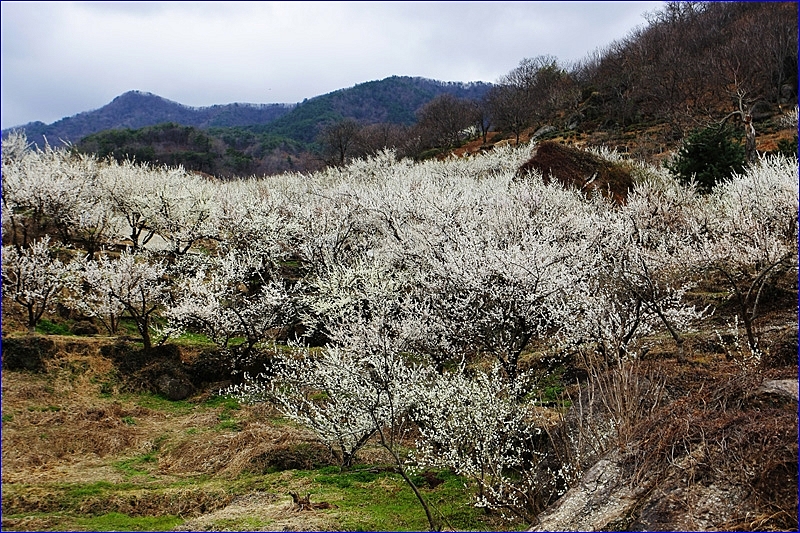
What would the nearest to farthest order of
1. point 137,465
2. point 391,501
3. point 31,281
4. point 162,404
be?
point 391,501 → point 137,465 → point 162,404 → point 31,281

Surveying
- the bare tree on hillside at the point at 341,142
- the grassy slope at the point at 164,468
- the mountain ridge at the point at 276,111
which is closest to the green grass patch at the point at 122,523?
the grassy slope at the point at 164,468

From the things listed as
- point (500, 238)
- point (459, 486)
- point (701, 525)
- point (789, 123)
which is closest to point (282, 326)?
point (500, 238)

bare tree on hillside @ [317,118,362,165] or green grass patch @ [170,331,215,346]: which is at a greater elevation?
bare tree on hillside @ [317,118,362,165]

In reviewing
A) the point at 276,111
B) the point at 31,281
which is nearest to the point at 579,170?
the point at 31,281

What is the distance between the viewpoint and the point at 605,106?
2463 inches

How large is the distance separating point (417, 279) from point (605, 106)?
2218 inches

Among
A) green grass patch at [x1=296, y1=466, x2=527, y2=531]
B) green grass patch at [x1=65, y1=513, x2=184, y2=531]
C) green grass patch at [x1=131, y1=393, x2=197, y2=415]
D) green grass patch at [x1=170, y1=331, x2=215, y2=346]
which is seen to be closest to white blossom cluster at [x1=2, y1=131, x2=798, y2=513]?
green grass patch at [x1=296, y1=466, x2=527, y2=531]

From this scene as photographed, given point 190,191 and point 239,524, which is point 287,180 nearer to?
point 190,191

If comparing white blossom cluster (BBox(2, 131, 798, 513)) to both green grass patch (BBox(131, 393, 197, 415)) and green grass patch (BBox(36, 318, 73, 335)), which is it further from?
green grass patch (BBox(131, 393, 197, 415))

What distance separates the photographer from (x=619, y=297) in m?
13.3

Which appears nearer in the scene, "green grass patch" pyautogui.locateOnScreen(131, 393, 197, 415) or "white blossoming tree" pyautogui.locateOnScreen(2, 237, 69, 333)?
"green grass patch" pyautogui.locateOnScreen(131, 393, 197, 415)

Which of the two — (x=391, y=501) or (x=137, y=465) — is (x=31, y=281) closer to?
(x=137, y=465)

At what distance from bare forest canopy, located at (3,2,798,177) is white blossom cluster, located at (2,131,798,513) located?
2226cm

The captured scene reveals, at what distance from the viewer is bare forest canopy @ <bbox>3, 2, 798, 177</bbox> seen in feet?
163
